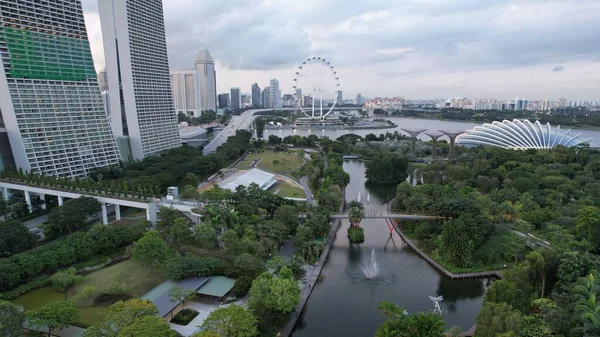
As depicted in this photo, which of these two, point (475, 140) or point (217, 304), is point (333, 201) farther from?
point (475, 140)

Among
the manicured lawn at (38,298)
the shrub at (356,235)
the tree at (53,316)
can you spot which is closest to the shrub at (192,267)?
the tree at (53,316)

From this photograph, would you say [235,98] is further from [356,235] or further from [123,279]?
[123,279]

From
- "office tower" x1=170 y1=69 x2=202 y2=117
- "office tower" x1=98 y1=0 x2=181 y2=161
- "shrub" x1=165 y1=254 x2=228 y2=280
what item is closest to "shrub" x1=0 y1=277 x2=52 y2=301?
"shrub" x1=165 y1=254 x2=228 y2=280

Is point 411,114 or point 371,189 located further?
point 411,114

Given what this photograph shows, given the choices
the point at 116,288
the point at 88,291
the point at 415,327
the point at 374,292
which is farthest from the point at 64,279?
the point at 415,327

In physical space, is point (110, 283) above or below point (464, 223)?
below

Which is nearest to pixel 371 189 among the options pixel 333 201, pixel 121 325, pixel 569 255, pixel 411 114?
pixel 333 201
